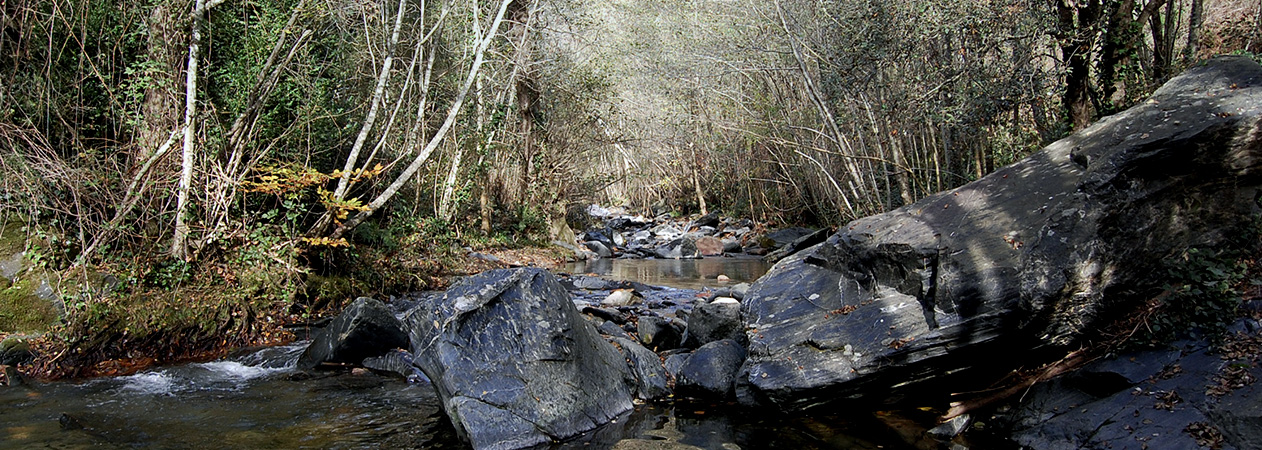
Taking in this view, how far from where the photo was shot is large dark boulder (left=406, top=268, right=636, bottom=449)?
4.46 m

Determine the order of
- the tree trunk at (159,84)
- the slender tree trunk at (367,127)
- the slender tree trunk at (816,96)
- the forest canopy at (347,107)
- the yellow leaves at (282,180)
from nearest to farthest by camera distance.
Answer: the forest canopy at (347,107)
the tree trunk at (159,84)
the yellow leaves at (282,180)
the slender tree trunk at (367,127)
the slender tree trunk at (816,96)

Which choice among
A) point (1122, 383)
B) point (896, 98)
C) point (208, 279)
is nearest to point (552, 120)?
point (896, 98)

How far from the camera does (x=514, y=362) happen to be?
474 cm

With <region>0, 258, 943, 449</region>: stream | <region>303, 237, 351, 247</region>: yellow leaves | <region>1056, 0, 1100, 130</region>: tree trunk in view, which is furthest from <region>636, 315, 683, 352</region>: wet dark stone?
<region>1056, 0, 1100, 130</region>: tree trunk

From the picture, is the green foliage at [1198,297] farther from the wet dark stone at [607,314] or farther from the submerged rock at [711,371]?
the wet dark stone at [607,314]

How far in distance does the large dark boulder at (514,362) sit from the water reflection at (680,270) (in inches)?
244

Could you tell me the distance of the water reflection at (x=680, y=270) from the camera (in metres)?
12.1

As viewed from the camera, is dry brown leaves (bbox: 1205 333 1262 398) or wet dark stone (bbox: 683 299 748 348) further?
wet dark stone (bbox: 683 299 748 348)

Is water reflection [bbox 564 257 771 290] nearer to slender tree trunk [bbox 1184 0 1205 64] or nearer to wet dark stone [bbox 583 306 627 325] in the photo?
wet dark stone [bbox 583 306 627 325]

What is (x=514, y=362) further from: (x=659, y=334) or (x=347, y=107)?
(x=347, y=107)

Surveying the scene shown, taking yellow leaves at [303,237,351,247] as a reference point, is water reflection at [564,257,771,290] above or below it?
below

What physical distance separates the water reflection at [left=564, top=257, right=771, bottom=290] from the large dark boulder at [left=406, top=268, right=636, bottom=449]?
6206 millimetres

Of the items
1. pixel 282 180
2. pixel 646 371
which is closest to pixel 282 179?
pixel 282 180

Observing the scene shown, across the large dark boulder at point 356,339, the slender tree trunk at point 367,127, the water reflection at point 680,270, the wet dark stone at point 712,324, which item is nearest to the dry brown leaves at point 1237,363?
the wet dark stone at point 712,324
